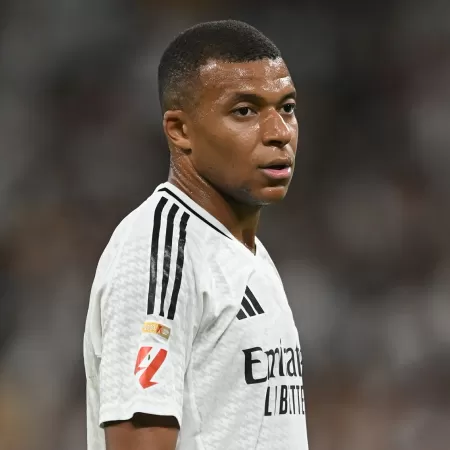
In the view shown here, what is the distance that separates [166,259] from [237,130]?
1.15 ft

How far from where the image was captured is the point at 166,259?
6.93ft

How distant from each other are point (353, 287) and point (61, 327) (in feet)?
5.39

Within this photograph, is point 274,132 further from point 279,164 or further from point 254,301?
point 254,301

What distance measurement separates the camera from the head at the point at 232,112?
2.24 meters

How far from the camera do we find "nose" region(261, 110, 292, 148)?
2.24 m

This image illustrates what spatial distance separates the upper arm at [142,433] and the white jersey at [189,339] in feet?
0.07

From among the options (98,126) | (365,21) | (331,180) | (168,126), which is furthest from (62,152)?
(168,126)

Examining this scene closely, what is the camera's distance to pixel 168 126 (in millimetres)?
2346

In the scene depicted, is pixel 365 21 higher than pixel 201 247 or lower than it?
higher

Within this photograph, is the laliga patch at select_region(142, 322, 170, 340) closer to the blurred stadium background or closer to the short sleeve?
the short sleeve

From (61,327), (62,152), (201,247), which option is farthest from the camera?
(62,152)

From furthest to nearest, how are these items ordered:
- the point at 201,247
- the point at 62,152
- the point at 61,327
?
the point at 62,152
the point at 61,327
the point at 201,247

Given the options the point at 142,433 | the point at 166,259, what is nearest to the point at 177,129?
the point at 166,259

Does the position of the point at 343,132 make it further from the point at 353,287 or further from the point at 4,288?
the point at 4,288
